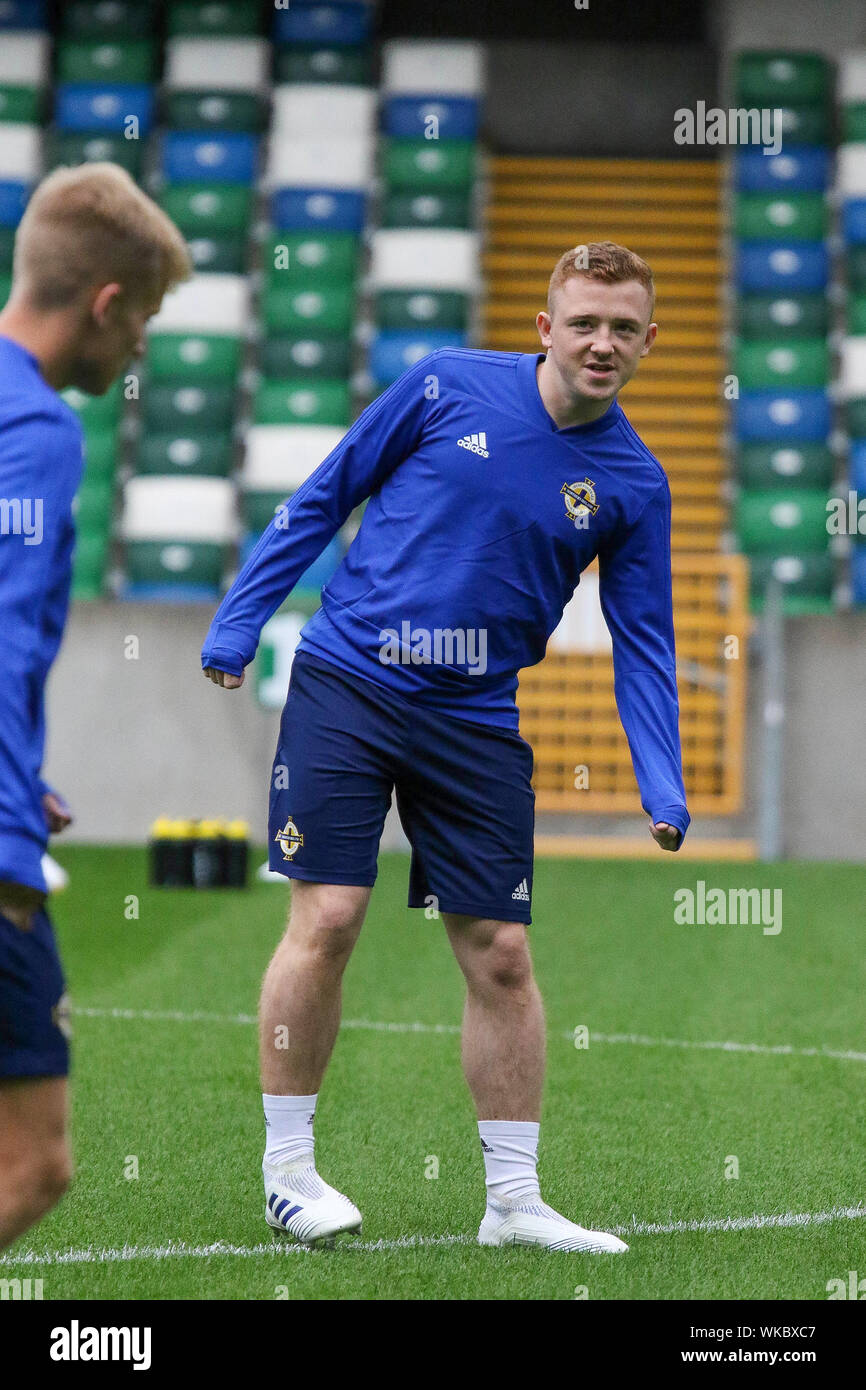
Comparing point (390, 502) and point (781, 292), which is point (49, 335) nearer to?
point (390, 502)

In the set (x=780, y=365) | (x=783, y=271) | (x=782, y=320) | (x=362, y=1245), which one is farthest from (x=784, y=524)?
(x=362, y=1245)

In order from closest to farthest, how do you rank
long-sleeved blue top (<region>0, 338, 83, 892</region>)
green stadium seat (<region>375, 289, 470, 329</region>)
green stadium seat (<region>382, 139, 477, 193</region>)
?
long-sleeved blue top (<region>0, 338, 83, 892</region>) < green stadium seat (<region>375, 289, 470, 329</region>) < green stadium seat (<region>382, 139, 477, 193</region>)

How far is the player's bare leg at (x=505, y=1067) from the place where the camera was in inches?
140

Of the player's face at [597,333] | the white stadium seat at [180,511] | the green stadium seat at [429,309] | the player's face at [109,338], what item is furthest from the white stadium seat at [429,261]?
the player's face at [109,338]

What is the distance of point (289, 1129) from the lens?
3.57m

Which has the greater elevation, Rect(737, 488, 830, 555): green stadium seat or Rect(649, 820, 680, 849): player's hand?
Rect(737, 488, 830, 555): green stadium seat

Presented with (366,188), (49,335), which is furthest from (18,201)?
(49,335)

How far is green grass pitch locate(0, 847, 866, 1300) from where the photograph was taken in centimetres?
337

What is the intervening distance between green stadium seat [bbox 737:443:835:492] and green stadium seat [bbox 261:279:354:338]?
2983 millimetres

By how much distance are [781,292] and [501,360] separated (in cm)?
1061

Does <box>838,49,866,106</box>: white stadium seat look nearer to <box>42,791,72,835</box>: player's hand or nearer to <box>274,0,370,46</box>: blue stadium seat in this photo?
<box>274,0,370,46</box>: blue stadium seat

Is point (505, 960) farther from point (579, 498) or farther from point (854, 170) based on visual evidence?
point (854, 170)

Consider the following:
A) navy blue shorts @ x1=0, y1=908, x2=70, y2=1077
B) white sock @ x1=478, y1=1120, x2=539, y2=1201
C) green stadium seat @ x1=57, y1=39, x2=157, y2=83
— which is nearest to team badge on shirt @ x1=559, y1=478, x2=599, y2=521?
white sock @ x1=478, y1=1120, x2=539, y2=1201

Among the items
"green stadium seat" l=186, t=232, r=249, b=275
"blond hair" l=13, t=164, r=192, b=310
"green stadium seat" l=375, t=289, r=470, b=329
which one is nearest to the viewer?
"blond hair" l=13, t=164, r=192, b=310
